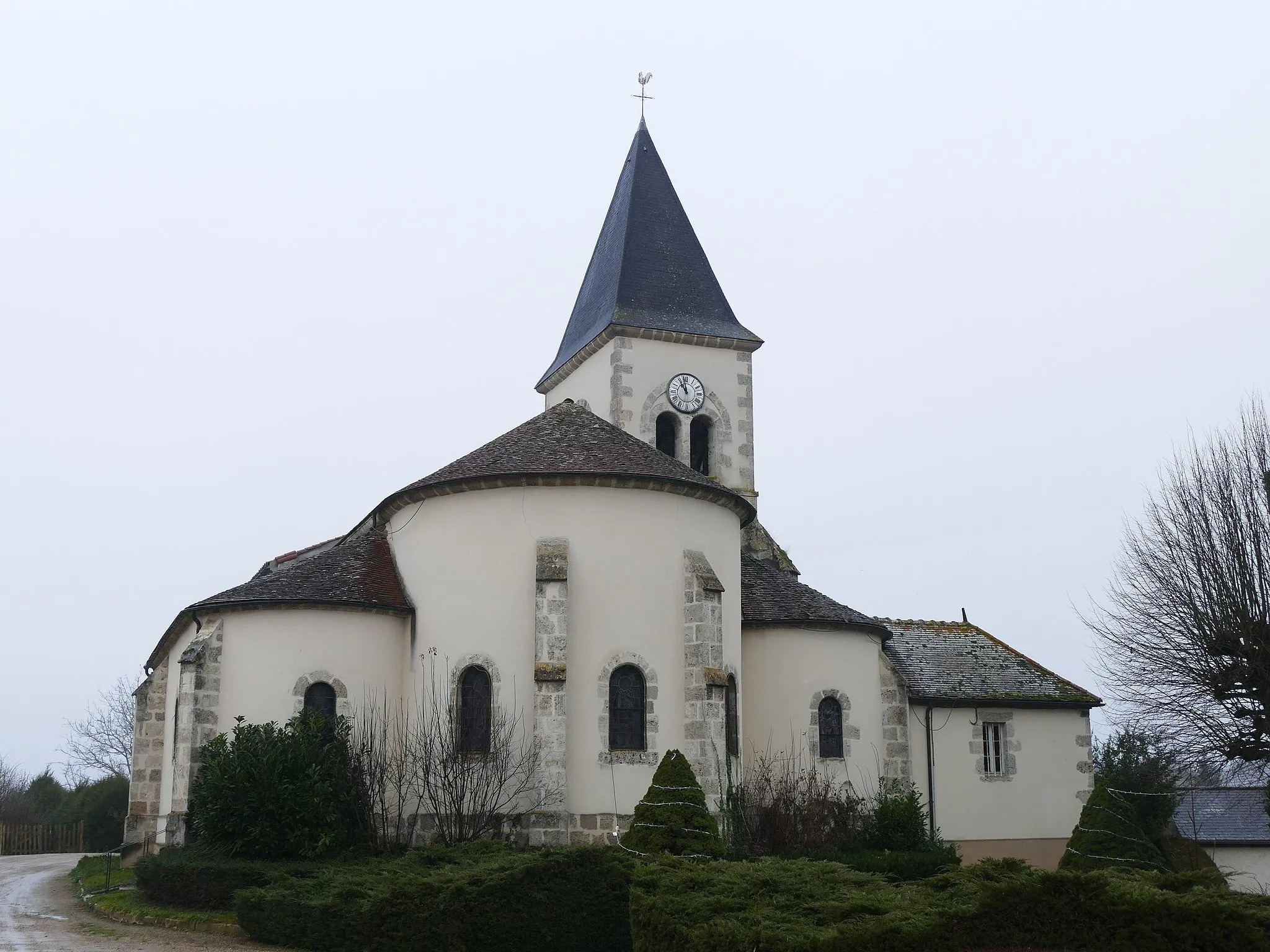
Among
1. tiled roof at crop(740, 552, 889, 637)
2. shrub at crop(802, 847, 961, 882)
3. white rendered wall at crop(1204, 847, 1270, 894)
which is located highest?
tiled roof at crop(740, 552, 889, 637)

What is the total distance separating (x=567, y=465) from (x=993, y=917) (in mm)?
14042

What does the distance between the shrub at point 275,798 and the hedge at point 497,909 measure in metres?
5.06

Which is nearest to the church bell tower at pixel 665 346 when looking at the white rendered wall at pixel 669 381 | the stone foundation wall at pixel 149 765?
the white rendered wall at pixel 669 381

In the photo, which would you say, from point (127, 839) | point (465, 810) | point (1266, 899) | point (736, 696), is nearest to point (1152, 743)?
point (736, 696)

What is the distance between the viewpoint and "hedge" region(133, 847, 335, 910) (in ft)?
61.4

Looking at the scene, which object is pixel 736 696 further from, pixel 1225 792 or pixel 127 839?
pixel 1225 792

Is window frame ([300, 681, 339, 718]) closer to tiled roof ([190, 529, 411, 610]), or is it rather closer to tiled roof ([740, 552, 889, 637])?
tiled roof ([190, 529, 411, 610])

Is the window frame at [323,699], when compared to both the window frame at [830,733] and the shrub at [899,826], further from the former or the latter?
the shrub at [899,826]

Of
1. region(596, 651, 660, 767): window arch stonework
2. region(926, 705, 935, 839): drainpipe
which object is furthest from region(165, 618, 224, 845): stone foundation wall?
region(926, 705, 935, 839): drainpipe

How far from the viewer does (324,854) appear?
2044 centimetres

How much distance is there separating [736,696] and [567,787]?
3942 millimetres

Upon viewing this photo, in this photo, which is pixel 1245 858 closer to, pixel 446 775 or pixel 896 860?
pixel 896 860

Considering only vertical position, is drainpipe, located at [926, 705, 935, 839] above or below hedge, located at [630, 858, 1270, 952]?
above

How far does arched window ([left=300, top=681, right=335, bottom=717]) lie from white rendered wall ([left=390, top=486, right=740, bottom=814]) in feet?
5.18
